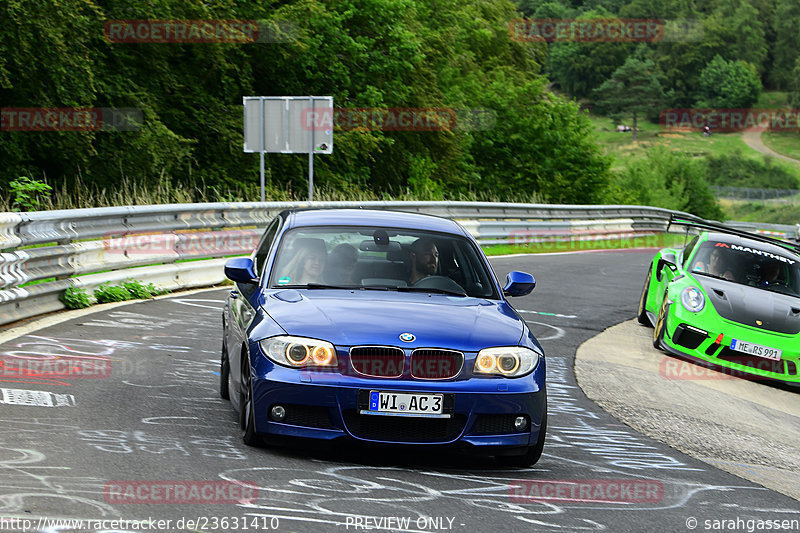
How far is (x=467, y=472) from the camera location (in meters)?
6.07

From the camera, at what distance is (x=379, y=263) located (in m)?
7.18

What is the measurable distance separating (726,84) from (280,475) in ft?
642

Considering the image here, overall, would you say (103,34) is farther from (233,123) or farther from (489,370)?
(489,370)

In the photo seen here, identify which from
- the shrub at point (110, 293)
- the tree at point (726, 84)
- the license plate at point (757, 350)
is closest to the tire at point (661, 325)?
the license plate at point (757, 350)

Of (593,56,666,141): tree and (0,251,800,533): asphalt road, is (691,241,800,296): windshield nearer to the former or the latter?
(0,251,800,533): asphalt road

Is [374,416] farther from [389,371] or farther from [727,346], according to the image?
[727,346]

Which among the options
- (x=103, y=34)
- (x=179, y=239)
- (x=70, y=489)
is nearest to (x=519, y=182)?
(x=103, y=34)

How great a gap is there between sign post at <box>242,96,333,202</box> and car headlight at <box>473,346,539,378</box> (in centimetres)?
1733

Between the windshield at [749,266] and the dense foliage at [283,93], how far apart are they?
13683mm

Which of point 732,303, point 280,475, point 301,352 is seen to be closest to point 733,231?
point 732,303

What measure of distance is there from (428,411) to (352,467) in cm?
50

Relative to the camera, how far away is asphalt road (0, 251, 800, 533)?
190 inches

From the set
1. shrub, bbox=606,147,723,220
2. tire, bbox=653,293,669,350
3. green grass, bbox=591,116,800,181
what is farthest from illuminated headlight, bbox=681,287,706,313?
green grass, bbox=591,116,800,181

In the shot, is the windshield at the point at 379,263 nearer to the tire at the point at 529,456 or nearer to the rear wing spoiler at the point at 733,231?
the tire at the point at 529,456
